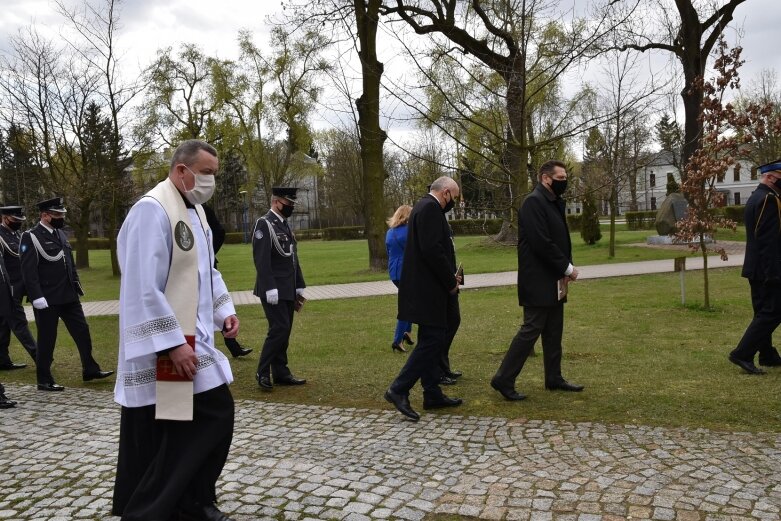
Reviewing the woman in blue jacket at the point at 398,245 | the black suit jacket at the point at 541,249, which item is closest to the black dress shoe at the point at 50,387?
the woman in blue jacket at the point at 398,245

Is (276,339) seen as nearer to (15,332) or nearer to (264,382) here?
Result: (264,382)

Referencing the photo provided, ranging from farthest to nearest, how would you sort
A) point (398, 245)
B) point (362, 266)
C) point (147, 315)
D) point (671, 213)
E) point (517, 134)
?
1. point (671, 213)
2. point (362, 266)
3. point (398, 245)
4. point (517, 134)
5. point (147, 315)

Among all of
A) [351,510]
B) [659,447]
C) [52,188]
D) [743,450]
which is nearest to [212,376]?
[351,510]

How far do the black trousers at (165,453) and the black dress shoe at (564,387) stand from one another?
152 inches

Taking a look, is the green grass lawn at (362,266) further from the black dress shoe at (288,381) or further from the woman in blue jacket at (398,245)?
the black dress shoe at (288,381)

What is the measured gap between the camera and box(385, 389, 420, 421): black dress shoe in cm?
576

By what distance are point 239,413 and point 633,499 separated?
3.67 meters

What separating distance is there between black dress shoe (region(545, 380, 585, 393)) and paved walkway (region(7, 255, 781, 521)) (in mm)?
1098

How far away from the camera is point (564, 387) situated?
649 centimetres

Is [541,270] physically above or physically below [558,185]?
below

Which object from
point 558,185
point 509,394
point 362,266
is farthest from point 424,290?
point 362,266

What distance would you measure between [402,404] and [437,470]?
1.27 metres

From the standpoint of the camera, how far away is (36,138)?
27.5 metres

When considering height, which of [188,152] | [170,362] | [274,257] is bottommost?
[170,362]
